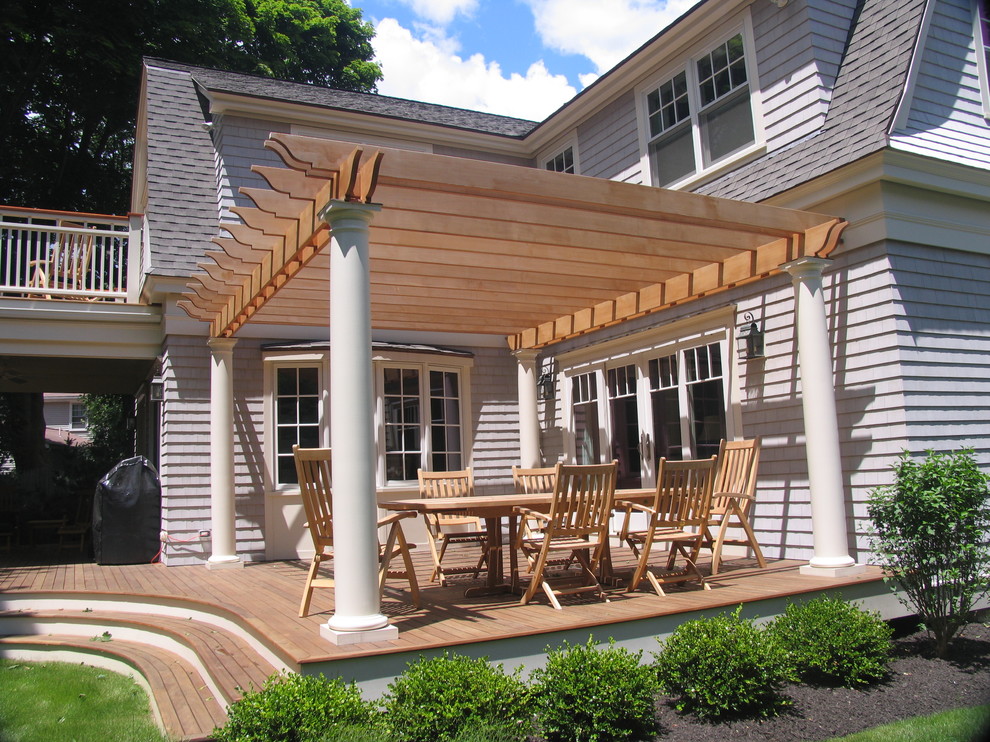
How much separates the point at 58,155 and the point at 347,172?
17.4 meters

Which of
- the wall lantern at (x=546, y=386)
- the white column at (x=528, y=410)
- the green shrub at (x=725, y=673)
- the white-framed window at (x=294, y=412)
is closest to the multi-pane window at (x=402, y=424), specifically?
the white-framed window at (x=294, y=412)

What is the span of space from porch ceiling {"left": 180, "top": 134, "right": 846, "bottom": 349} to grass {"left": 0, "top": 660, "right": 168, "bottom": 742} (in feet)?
9.74

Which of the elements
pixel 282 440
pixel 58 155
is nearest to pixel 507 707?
pixel 282 440

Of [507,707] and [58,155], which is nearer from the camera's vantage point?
[507,707]

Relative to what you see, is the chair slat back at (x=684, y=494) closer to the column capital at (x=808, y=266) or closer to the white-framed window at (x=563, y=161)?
the column capital at (x=808, y=266)

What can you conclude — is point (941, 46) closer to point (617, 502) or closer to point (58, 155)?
point (617, 502)

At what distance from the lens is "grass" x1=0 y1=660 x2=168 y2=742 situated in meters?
4.11

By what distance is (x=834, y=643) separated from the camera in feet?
13.7

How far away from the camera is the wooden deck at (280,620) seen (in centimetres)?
384

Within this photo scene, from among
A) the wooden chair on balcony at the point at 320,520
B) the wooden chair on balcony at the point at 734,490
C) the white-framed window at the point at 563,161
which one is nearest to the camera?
the wooden chair on balcony at the point at 320,520

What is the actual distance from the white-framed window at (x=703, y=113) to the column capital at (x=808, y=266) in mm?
2089

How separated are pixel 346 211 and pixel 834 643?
3.54 m

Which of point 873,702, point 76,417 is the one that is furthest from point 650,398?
point 76,417

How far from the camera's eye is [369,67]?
24.8 metres
